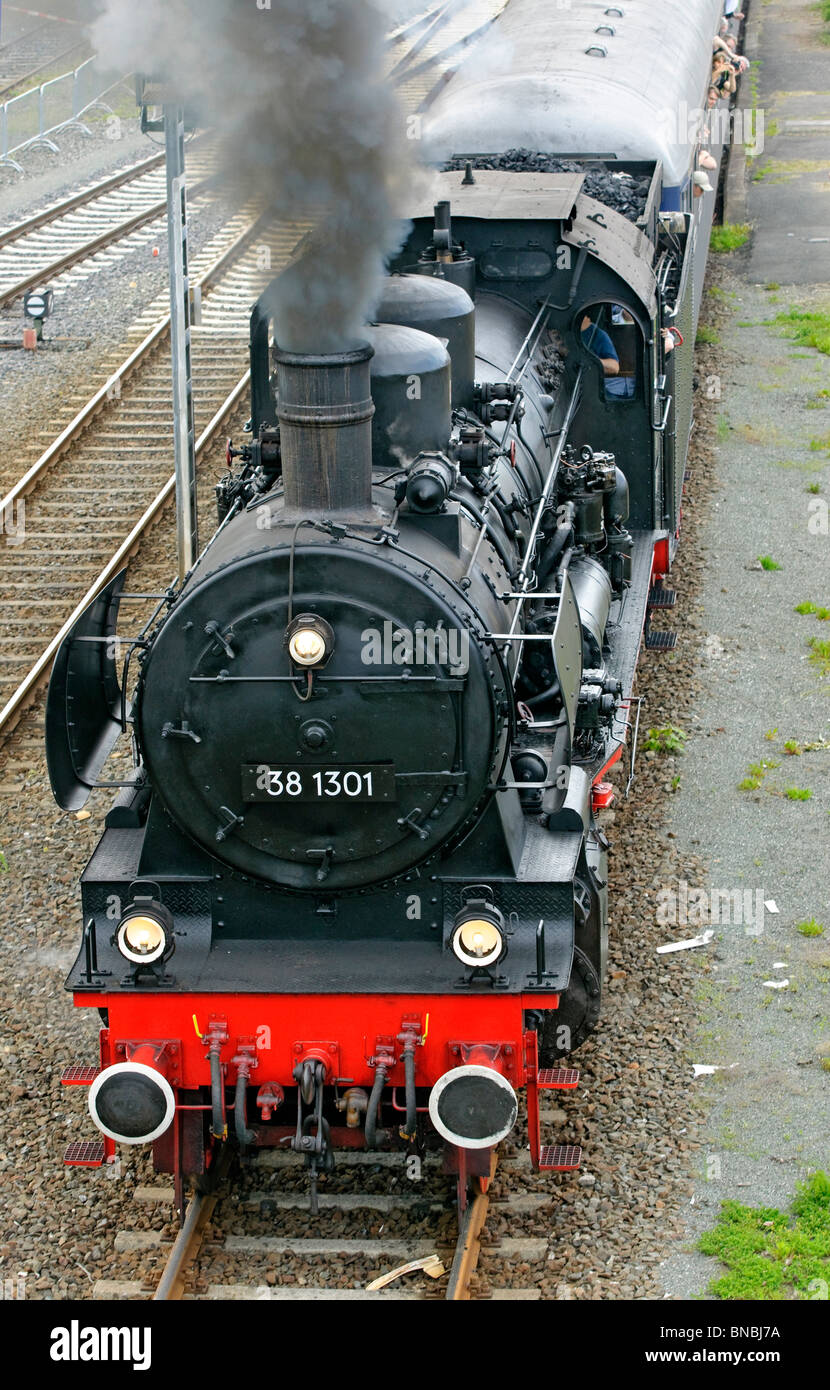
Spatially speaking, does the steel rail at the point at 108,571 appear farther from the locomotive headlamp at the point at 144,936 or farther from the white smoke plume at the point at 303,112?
the white smoke plume at the point at 303,112

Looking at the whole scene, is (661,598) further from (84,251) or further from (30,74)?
(30,74)

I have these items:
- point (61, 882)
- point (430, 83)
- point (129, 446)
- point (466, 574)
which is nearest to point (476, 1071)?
point (466, 574)

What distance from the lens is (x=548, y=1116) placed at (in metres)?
7.25

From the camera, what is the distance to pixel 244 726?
6188 millimetres

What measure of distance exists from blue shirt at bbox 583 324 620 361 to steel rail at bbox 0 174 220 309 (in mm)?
9928

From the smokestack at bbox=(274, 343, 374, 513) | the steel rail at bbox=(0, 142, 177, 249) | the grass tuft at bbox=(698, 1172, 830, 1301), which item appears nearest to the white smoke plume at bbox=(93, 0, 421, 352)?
the smokestack at bbox=(274, 343, 374, 513)

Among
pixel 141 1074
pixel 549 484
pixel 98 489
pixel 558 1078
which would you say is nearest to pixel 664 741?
pixel 549 484

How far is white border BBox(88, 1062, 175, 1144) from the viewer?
6.11m

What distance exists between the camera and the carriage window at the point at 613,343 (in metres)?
9.73

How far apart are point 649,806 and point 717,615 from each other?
2863 mm

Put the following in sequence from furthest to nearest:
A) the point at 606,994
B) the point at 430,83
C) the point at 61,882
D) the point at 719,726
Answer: the point at 430,83 < the point at 719,726 < the point at 61,882 < the point at 606,994

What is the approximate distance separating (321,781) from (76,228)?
627 inches

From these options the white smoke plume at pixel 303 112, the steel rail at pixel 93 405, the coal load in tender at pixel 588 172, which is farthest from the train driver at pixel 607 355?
the white smoke plume at pixel 303 112
